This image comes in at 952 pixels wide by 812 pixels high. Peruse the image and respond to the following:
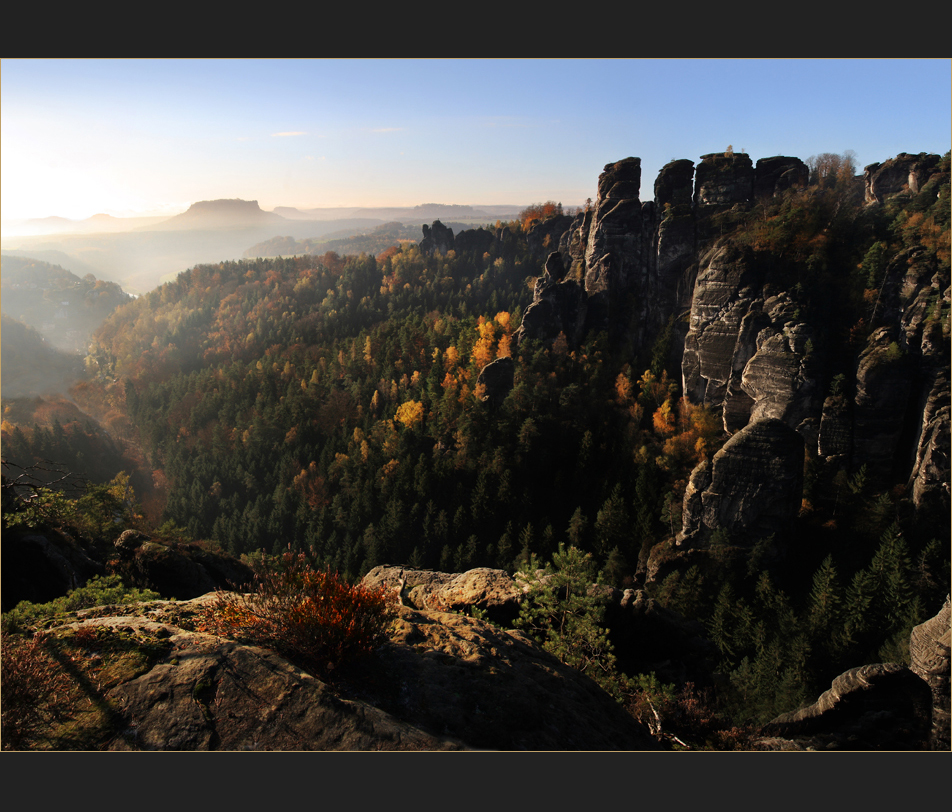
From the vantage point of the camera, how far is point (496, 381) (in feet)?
161

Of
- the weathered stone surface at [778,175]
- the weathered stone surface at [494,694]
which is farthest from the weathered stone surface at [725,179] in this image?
the weathered stone surface at [494,694]

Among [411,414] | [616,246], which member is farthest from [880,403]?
[411,414]

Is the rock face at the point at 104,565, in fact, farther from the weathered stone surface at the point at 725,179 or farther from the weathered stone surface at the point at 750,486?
the weathered stone surface at the point at 725,179

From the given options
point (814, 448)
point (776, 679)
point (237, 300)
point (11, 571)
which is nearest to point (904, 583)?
point (776, 679)

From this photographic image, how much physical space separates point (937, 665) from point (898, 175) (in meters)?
52.8

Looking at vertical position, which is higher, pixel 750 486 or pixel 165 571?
pixel 165 571

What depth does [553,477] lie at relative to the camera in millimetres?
46250

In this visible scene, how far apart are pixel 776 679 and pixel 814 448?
73.0 ft

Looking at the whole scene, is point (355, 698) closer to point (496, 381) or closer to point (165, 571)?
point (165, 571)

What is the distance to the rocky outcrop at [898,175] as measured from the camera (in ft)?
136

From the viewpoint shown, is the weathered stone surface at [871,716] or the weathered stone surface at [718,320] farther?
the weathered stone surface at [718,320]

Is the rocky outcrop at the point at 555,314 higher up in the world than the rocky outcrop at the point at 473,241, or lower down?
lower down

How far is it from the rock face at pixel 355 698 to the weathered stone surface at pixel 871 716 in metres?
5.79

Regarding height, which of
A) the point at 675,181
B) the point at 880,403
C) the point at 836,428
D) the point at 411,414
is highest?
the point at 675,181
